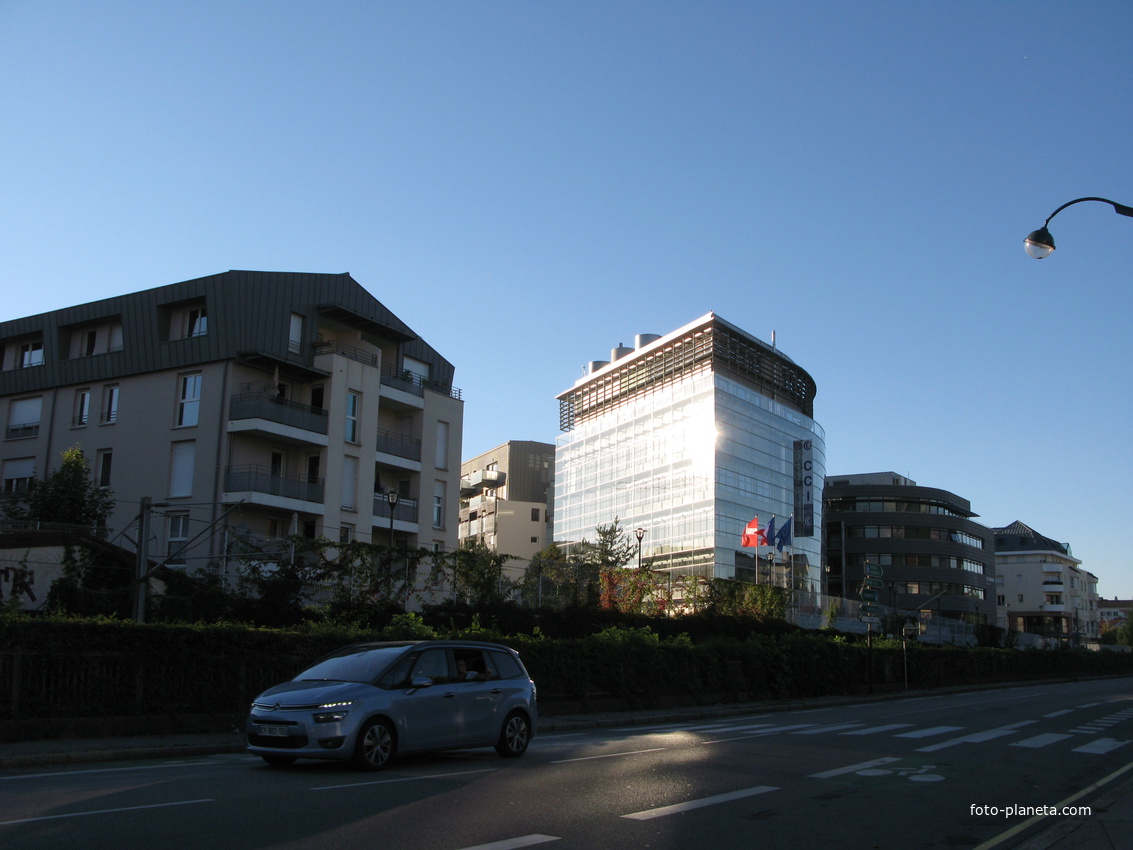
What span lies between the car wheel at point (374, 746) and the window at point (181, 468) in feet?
96.8

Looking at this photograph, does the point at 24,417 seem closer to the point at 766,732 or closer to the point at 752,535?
the point at 766,732

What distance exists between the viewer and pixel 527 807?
9.47 m

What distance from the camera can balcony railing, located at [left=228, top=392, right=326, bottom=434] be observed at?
38.3 meters

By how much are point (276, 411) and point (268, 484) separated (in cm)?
282

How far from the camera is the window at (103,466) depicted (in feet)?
135

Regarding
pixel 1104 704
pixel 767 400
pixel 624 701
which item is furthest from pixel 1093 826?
pixel 767 400

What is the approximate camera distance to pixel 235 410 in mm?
38656

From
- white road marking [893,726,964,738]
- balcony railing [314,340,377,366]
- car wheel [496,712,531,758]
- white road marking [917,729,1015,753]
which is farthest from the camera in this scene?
balcony railing [314,340,377,366]

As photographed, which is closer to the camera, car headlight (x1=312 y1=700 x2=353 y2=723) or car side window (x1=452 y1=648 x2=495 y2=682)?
car headlight (x1=312 y1=700 x2=353 y2=723)

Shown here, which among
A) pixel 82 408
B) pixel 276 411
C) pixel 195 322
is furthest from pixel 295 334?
pixel 82 408

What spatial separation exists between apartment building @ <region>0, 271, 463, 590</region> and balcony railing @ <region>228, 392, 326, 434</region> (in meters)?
0.06

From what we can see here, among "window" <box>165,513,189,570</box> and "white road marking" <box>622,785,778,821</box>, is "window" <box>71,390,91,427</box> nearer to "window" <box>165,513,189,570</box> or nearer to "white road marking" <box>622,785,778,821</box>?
"window" <box>165,513,189,570</box>

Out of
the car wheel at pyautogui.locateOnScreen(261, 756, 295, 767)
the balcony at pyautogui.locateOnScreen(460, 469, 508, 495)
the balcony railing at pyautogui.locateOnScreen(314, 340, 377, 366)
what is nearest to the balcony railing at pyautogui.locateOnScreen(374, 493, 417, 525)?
the balcony railing at pyautogui.locateOnScreen(314, 340, 377, 366)

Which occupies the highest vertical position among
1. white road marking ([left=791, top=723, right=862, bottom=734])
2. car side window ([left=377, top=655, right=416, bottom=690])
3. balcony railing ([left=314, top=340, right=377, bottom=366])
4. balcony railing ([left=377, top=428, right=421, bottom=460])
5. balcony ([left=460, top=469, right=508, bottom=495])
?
balcony ([left=460, top=469, right=508, bottom=495])
